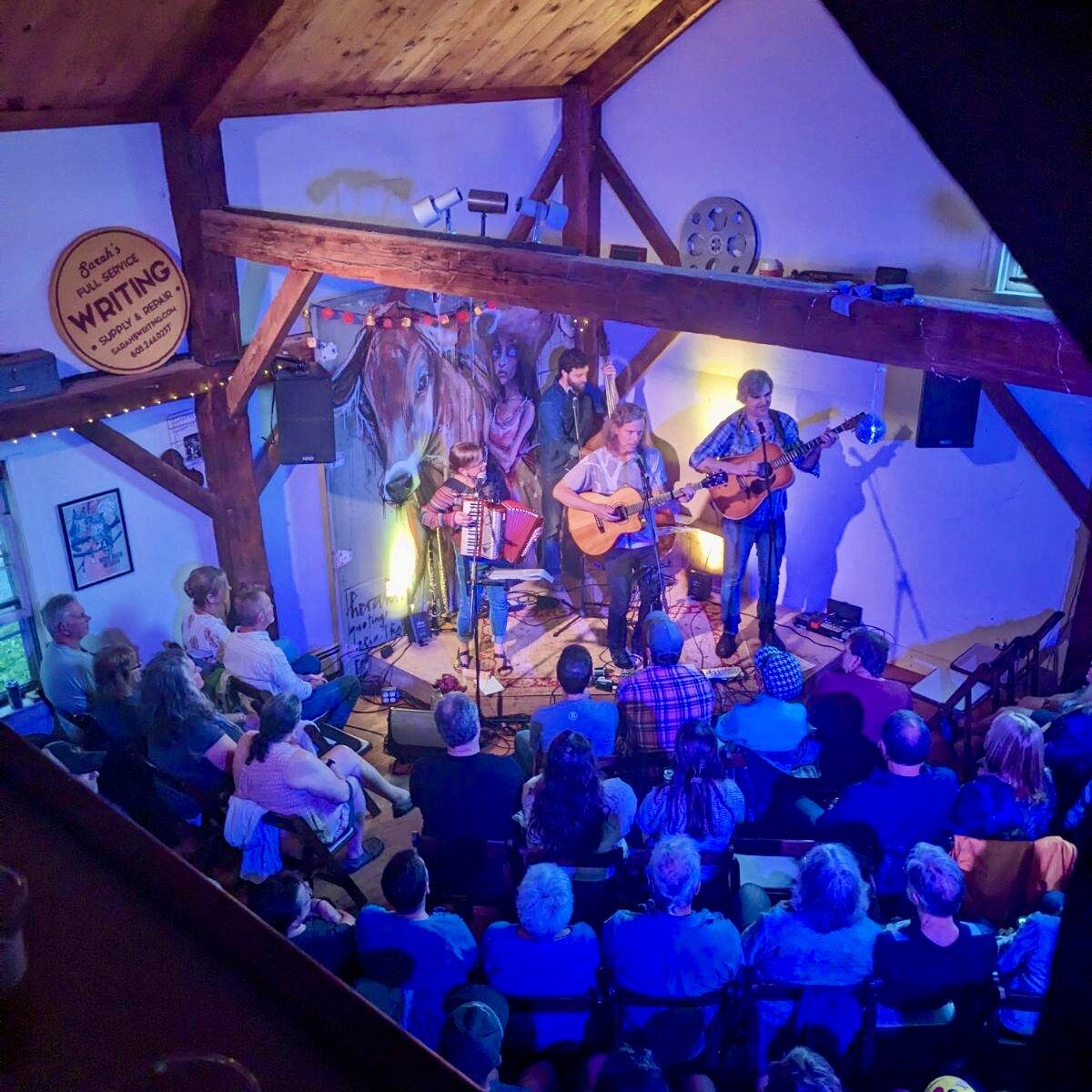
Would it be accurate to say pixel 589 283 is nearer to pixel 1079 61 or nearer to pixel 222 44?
pixel 222 44

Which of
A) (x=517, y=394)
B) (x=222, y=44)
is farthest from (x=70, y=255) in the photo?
(x=517, y=394)

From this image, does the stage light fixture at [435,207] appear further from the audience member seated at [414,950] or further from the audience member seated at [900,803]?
the audience member seated at [414,950]

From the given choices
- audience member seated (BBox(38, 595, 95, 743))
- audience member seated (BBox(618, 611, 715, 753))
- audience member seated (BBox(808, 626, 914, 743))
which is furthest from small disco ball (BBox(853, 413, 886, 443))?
audience member seated (BBox(38, 595, 95, 743))

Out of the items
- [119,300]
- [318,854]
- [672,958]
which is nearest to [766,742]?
[672,958]

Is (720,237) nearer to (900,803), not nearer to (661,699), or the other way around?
(661,699)

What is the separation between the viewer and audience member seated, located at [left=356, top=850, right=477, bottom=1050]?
3.27 m

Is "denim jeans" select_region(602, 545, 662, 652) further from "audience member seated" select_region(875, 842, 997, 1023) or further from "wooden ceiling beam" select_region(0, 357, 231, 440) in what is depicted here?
"audience member seated" select_region(875, 842, 997, 1023)

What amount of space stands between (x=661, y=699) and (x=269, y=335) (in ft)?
10.5

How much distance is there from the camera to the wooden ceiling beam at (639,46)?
716 cm

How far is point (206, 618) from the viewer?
5.64 metres

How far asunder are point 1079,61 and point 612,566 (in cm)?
631

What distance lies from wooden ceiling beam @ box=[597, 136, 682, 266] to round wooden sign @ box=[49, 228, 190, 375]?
3.71 meters

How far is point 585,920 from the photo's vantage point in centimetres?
376

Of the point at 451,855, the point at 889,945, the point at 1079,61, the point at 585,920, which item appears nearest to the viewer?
the point at 1079,61
